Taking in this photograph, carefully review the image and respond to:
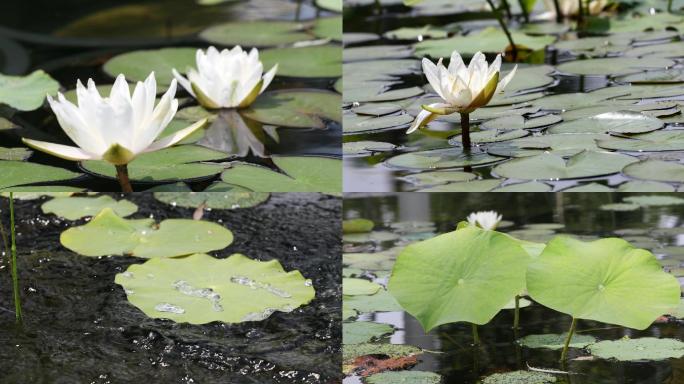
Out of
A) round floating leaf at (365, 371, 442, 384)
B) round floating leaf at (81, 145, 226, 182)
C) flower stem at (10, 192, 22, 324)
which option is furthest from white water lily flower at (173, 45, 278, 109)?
round floating leaf at (365, 371, 442, 384)

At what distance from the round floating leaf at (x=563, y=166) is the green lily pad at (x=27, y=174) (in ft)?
2.79

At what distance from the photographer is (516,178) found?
68.0 inches

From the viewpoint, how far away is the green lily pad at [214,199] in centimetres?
185

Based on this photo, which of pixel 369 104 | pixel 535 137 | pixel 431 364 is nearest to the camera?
pixel 431 364

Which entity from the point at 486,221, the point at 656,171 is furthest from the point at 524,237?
the point at 656,171

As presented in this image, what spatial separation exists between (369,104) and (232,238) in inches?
27.8

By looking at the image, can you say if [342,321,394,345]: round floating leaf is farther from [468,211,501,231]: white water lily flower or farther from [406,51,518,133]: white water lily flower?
[406,51,518,133]: white water lily flower

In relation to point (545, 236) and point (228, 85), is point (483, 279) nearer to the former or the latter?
point (545, 236)

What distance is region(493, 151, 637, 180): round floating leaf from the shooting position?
174cm

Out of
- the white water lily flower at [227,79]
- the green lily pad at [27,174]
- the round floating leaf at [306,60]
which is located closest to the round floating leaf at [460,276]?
the green lily pad at [27,174]

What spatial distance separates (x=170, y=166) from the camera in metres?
1.89

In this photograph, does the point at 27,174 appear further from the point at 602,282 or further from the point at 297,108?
the point at 602,282

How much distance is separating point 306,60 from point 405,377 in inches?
68.4

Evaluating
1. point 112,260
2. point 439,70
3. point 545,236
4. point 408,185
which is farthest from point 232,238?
point 545,236
